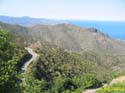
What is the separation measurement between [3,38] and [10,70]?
268 centimetres

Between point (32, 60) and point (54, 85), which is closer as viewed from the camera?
point (54, 85)

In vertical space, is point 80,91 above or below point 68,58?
above

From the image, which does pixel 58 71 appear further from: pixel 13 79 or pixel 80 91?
pixel 13 79

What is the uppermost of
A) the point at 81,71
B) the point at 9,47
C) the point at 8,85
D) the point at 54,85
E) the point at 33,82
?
the point at 9,47

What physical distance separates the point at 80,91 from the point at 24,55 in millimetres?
53846

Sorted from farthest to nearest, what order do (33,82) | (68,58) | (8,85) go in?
(68,58), (33,82), (8,85)

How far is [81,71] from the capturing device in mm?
121812

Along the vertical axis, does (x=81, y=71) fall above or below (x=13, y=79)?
below

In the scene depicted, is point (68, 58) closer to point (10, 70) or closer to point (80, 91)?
point (80, 91)

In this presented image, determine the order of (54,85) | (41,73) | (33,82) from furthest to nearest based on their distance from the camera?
(41,73)
(54,85)
(33,82)

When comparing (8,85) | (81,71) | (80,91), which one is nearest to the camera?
(8,85)

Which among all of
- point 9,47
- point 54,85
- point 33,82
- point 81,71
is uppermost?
point 9,47

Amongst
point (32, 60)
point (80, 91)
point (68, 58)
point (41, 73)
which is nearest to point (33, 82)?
point (80, 91)

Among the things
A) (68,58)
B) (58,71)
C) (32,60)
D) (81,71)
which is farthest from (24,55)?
Result: (68,58)
